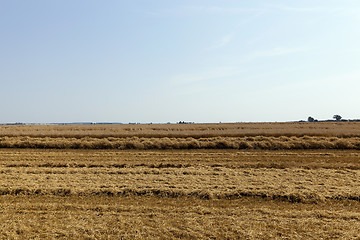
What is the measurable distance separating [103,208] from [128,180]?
3.25m

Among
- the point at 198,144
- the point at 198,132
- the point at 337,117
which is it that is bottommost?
the point at 198,144

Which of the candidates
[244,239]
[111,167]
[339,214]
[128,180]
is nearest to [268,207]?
[339,214]

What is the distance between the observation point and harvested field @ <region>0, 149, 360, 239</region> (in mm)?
6457

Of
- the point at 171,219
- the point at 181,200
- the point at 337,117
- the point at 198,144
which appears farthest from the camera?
the point at 337,117

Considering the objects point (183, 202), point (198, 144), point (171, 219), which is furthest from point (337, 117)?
point (171, 219)

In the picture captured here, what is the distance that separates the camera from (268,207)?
8188mm

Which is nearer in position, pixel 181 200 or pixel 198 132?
pixel 181 200

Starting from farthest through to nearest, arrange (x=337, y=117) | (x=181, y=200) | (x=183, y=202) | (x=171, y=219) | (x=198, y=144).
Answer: (x=337, y=117) → (x=198, y=144) → (x=181, y=200) → (x=183, y=202) → (x=171, y=219)

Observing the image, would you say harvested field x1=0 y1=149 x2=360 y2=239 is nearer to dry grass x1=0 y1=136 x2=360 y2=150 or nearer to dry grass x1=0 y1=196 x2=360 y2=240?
dry grass x1=0 y1=196 x2=360 y2=240

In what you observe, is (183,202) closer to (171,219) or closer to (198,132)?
(171,219)

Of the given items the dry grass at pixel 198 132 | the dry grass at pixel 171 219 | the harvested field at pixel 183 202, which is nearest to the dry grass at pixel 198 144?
the dry grass at pixel 198 132

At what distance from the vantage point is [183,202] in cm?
862

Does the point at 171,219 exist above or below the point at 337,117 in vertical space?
below

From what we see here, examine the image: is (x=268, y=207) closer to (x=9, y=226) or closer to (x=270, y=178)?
(x=270, y=178)
